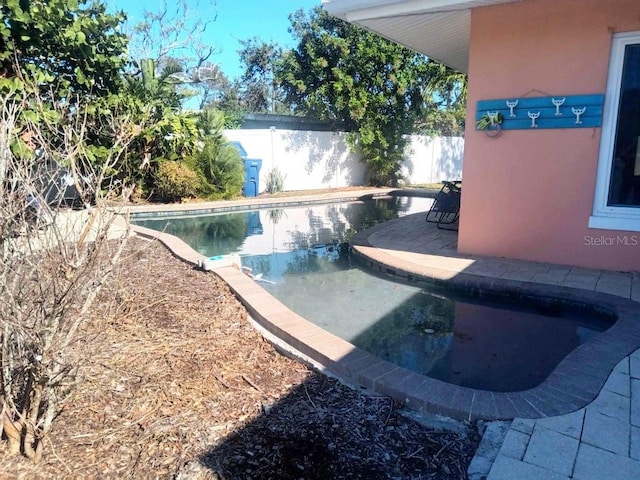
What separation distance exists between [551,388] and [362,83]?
1556cm

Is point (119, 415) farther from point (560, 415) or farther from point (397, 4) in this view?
point (397, 4)

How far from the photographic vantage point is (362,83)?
55.3 feet

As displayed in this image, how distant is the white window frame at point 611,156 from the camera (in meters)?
5.28

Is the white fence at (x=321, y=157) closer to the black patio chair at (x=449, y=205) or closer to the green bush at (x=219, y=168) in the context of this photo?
the green bush at (x=219, y=168)

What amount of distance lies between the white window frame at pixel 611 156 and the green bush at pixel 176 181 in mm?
9997

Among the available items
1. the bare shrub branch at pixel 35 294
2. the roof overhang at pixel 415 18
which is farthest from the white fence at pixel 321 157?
the bare shrub branch at pixel 35 294

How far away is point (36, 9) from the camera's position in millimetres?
7656

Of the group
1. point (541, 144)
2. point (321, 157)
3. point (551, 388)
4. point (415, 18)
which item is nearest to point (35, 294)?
point (551, 388)

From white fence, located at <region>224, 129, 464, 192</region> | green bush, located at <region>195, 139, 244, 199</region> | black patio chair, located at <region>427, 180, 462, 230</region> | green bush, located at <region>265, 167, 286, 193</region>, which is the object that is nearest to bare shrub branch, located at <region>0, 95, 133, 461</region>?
black patio chair, located at <region>427, 180, 462, 230</region>

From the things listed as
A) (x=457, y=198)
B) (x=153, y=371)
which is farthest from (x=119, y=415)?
(x=457, y=198)

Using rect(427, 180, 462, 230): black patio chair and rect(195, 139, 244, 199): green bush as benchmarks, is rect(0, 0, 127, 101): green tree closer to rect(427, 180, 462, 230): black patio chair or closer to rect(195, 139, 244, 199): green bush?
rect(195, 139, 244, 199): green bush

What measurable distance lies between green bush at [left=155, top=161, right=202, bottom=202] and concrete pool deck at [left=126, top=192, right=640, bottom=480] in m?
7.53

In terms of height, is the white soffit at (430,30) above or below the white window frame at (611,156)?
above

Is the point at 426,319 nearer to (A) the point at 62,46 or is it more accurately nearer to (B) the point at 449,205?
(B) the point at 449,205
